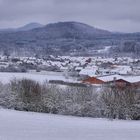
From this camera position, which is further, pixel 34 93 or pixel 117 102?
pixel 34 93

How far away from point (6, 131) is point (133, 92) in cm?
2163

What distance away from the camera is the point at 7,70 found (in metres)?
99.9

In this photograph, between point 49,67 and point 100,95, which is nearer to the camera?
point 100,95

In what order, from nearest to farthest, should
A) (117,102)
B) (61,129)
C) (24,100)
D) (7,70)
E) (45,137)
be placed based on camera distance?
1. (45,137)
2. (61,129)
3. (117,102)
4. (24,100)
5. (7,70)

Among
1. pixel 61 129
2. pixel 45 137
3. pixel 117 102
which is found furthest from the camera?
pixel 117 102

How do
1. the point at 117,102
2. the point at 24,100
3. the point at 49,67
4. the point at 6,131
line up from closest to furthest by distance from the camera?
the point at 6,131 < the point at 117,102 < the point at 24,100 < the point at 49,67

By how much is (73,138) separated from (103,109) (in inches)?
749

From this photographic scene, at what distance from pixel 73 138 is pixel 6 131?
3927 millimetres

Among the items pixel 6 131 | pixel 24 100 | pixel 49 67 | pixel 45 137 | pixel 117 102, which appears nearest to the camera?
pixel 45 137

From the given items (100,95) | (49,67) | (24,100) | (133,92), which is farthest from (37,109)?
(49,67)

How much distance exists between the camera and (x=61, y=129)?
25.6 m

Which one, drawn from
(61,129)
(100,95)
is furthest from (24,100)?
(61,129)

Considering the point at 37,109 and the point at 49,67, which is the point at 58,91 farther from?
the point at 49,67

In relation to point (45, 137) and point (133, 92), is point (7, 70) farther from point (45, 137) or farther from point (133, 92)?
point (45, 137)
